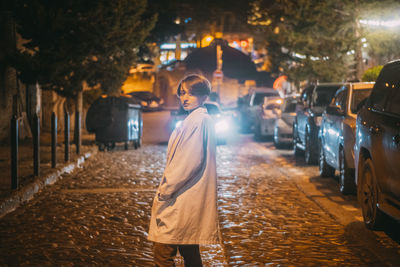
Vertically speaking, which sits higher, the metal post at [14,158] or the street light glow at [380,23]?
the street light glow at [380,23]

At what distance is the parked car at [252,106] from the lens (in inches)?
1015

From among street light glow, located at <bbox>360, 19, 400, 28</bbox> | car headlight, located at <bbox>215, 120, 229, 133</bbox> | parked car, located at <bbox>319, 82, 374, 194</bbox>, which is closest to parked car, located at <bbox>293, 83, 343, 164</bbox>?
parked car, located at <bbox>319, 82, 374, 194</bbox>

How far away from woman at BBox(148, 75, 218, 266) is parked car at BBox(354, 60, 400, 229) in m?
2.78

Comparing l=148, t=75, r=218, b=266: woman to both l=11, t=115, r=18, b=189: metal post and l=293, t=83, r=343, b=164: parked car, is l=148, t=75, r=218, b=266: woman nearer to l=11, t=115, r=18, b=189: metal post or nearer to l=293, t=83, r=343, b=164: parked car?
l=11, t=115, r=18, b=189: metal post

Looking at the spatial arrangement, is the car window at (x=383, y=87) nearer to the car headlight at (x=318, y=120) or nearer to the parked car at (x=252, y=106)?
the car headlight at (x=318, y=120)

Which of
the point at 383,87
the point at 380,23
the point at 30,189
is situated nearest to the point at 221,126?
the point at 380,23

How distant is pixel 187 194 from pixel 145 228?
3.64 metres

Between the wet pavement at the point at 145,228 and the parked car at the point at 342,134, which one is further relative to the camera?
the parked car at the point at 342,134

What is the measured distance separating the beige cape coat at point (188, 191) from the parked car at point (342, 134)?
6.09 meters

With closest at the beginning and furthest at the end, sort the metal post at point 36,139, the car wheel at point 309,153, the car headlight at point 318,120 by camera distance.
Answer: the metal post at point 36,139 → the car headlight at point 318,120 → the car wheel at point 309,153

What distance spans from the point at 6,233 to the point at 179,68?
6315 cm

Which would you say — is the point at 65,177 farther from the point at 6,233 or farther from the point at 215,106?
the point at 215,106

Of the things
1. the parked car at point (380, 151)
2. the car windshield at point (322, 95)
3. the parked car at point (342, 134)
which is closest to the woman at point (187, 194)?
the parked car at point (380, 151)

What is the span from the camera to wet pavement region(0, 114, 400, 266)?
616 cm
